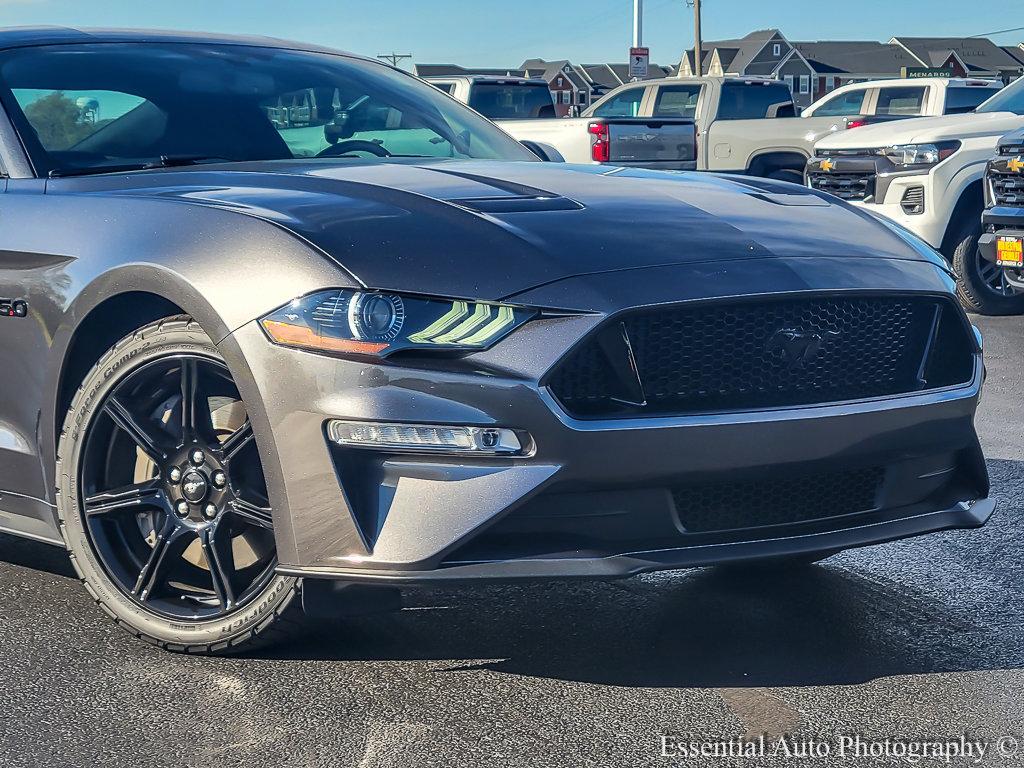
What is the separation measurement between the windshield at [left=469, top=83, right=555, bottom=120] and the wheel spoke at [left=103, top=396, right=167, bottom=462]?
16.4 metres

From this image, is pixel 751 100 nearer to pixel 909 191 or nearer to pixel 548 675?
pixel 909 191

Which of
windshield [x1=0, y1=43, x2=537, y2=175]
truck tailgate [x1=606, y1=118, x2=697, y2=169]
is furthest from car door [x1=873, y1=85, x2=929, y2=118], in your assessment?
windshield [x1=0, y1=43, x2=537, y2=175]

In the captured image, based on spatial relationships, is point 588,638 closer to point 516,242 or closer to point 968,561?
point 516,242

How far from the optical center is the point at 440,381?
2.71 metres

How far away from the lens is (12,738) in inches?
110

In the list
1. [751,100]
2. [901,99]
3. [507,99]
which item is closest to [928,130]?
[901,99]

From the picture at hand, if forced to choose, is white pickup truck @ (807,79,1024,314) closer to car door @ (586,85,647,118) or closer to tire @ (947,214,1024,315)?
tire @ (947,214,1024,315)

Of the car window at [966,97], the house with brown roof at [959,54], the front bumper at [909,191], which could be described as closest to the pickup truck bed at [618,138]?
the car window at [966,97]

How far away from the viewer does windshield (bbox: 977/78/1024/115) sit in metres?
10.7

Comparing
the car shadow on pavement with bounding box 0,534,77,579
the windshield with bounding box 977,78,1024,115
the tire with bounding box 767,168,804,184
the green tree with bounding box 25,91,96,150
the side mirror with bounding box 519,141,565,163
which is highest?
the green tree with bounding box 25,91,96,150

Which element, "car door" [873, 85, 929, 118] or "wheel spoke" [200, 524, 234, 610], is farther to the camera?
"car door" [873, 85, 929, 118]

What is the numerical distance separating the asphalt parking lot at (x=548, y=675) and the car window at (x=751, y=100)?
665 inches

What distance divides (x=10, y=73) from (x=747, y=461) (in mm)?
2400

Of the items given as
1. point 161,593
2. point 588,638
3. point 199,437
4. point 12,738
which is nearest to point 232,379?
point 199,437
